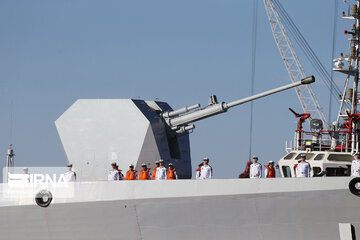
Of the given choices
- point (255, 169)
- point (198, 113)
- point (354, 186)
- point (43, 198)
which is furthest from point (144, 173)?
point (354, 186)

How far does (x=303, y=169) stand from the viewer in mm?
19391

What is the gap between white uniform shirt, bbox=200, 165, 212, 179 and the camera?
67.2ft

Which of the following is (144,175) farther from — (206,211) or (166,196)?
(206,211)

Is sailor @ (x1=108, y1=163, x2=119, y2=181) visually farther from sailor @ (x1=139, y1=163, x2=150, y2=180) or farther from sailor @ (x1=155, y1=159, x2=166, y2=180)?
sailor @ (x1=155, y1=159, x2=166, y2=180)

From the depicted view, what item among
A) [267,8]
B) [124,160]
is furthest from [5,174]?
[267,8]

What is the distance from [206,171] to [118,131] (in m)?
3.65

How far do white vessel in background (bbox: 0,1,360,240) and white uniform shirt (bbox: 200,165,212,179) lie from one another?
2005mm

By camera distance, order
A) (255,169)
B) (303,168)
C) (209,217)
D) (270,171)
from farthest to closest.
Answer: (270,171), (255,169), (303,168), (209,217)

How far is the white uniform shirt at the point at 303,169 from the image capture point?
762 inches

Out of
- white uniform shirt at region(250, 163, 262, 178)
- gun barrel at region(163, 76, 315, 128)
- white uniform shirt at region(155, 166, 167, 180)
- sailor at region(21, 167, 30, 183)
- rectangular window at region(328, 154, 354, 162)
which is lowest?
sailor at region(21, 167, 30, 183)

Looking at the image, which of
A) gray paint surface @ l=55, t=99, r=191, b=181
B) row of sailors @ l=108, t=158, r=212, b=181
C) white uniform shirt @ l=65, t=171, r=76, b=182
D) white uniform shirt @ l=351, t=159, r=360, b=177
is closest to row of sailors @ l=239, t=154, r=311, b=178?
Result: row of sailors @ l=108, t=158, r=212, b=181

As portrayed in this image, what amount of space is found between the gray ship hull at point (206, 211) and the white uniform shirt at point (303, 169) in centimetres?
149

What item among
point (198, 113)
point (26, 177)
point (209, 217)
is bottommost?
point (209, 217)

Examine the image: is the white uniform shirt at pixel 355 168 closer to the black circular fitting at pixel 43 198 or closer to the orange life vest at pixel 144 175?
the orange life vest at pixel 144 175
